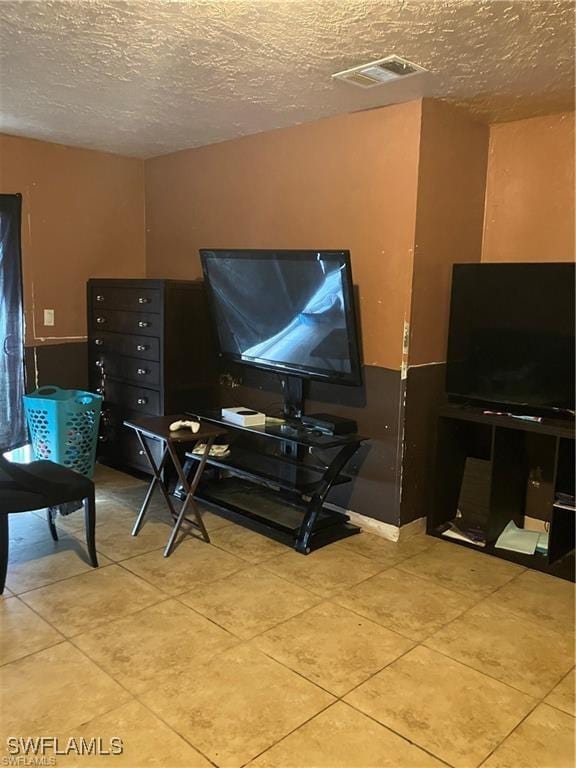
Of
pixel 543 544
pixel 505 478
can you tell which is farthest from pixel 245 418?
pixel 543 544

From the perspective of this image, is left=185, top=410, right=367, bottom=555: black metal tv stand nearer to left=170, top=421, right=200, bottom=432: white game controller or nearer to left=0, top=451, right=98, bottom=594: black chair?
left=170, top=421, right=200, bottom=432: white game controller

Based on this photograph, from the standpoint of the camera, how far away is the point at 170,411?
156 inches

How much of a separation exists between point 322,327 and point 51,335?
2090 mm

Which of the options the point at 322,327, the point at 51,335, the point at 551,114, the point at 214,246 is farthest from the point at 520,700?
the point at 51,335

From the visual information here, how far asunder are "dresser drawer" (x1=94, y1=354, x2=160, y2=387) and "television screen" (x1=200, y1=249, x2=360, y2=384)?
1.54 feet

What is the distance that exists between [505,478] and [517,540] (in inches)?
12.4

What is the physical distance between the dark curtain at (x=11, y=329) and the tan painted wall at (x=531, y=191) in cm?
293

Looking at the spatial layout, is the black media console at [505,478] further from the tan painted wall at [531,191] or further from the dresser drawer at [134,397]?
the dresser drawer at [134,397]

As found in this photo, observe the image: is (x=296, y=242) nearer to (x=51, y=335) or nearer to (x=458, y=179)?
(x=458, y=179)

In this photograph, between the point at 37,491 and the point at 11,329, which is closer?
the point at 37,491

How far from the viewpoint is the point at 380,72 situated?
269 cm

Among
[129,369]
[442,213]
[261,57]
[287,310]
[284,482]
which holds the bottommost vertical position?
[284,482]
